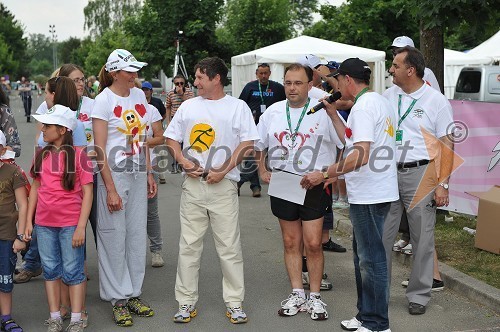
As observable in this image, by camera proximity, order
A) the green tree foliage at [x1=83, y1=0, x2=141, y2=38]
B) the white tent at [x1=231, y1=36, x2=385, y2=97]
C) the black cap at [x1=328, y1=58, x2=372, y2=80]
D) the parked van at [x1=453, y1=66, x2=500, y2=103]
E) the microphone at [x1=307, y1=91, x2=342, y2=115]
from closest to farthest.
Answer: the black cap at [x1=328, y1=58, x2=372, y2=80] → the microphone at [x1=307, y1=91, x2=342, y2=115] → the white tent at [x1=231, y1=36, x2=385, y2=97] → the parked van at [x1=453, y1=66, x2=500, y2=103] → the green tree foliage at [x1=83, y1=0, x2=141, y2=38]

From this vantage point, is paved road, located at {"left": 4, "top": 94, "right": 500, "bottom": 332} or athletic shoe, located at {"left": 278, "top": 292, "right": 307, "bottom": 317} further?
athletic shoe, located at {"left": 278, "top": 292, "right": 307, "bottom": 317}

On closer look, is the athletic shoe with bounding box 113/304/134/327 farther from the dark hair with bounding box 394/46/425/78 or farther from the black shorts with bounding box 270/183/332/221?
the dark hair with bounding box 394/46/425/78

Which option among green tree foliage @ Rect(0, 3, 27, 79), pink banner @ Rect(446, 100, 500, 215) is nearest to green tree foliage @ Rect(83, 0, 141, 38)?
green tree foliage @ Rect(0, 3, 27, 79)

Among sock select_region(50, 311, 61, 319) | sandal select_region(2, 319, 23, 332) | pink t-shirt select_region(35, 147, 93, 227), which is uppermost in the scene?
pink t-shirt select_region(35, 147, 93, 227)

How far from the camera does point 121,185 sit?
229 inches

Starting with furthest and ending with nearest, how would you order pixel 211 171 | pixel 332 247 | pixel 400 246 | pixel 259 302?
pixel 332 247, pixel 400 246, pixel 259 302, pixel 211 171

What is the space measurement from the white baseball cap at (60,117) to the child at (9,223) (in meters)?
0.41

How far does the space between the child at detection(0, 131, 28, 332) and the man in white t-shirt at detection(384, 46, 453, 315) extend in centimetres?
301

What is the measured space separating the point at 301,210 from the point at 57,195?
1.93 metres

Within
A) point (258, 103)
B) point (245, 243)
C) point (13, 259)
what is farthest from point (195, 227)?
point (258, 103)

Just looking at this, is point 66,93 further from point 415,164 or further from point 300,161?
point 415,164

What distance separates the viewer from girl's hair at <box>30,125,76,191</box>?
534 centimetres

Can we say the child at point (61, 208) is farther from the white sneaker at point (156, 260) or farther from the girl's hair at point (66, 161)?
the white sneaker at point (156, 260)

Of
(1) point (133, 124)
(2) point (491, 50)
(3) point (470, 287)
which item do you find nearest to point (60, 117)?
(1) point (133, 124)
